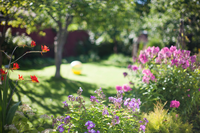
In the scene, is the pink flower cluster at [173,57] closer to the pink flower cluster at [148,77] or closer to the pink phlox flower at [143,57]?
the pink phlox flower at [143,57]

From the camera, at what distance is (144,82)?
3.94 meters

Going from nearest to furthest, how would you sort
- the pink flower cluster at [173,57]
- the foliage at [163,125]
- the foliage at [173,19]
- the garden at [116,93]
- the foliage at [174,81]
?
the garden at [116,93] < the foliage at [163,125] < the foliage at [174,81] < the pink flower cluster at [173,57] < the foliage at [173,19]

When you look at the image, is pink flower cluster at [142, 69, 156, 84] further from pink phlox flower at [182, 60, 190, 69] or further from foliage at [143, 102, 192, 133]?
foliage at [143, 102, 192, 133]

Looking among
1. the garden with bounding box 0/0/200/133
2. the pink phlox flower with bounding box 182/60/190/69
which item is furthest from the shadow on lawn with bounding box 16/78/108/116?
the pink phlox flower with bounding box 182/60/190/69

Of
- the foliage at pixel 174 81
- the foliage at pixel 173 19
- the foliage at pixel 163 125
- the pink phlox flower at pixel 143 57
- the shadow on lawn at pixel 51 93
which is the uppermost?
the foliage at pixel 173 19

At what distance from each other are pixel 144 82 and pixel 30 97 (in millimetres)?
3613

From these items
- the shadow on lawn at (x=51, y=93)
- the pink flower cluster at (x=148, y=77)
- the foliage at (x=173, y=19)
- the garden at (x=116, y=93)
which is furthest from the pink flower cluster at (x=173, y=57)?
the shadow on lawn at (x=51, y=93)

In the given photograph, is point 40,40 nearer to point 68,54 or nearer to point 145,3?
point 68,54

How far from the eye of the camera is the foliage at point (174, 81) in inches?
142

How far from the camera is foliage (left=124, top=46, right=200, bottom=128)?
11.9 ft

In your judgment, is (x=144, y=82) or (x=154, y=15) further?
(x=154, y=15)

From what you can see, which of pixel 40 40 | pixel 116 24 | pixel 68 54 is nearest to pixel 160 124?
pixel 116 24

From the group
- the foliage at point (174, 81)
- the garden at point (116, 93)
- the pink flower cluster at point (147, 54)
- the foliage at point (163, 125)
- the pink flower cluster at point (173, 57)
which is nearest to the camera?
the garden at point (116, 93)

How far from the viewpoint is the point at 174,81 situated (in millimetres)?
3832
